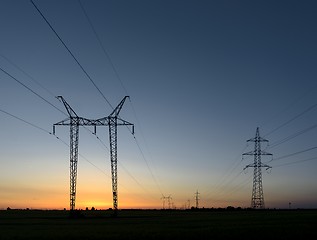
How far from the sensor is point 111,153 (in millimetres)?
90312

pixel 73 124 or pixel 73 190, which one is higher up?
pixel 73 124
